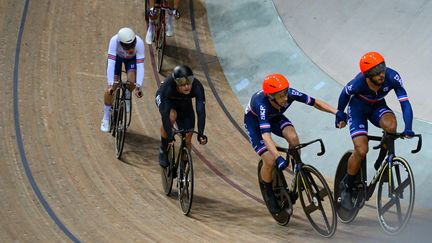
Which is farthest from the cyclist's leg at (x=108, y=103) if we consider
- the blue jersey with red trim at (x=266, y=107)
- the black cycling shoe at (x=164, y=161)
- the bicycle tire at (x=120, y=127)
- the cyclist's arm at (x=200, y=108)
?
the blue jersey with red trim at (x=266, y=107)

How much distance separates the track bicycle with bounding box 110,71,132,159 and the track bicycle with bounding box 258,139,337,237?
6.71 ft

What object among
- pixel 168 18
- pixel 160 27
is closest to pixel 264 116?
pixel 160 27

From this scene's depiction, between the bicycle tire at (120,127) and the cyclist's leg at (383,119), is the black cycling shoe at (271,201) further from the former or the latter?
the bicycle tire at (120,127)

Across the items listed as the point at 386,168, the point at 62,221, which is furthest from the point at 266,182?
the point at 62,221

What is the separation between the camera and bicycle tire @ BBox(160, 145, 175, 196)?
946 cm

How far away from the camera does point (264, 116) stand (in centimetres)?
842

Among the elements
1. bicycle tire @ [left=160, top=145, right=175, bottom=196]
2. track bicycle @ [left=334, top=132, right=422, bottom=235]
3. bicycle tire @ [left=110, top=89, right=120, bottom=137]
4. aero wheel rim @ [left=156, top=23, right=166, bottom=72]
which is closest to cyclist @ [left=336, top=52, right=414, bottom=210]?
track bicycle @ [left=334, top=132, right=422, bottom=235]

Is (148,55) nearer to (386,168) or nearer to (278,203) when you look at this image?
(278,203)

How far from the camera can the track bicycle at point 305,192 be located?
27.1 feet

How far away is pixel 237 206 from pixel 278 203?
0.70 meters

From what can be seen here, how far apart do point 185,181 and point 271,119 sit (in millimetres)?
1129

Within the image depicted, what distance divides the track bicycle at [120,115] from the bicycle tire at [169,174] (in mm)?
843

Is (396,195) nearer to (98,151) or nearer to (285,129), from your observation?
(285,129)

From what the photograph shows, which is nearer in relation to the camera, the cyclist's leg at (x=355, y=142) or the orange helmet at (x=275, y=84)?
the orange helmet at (x=275, y=84)
